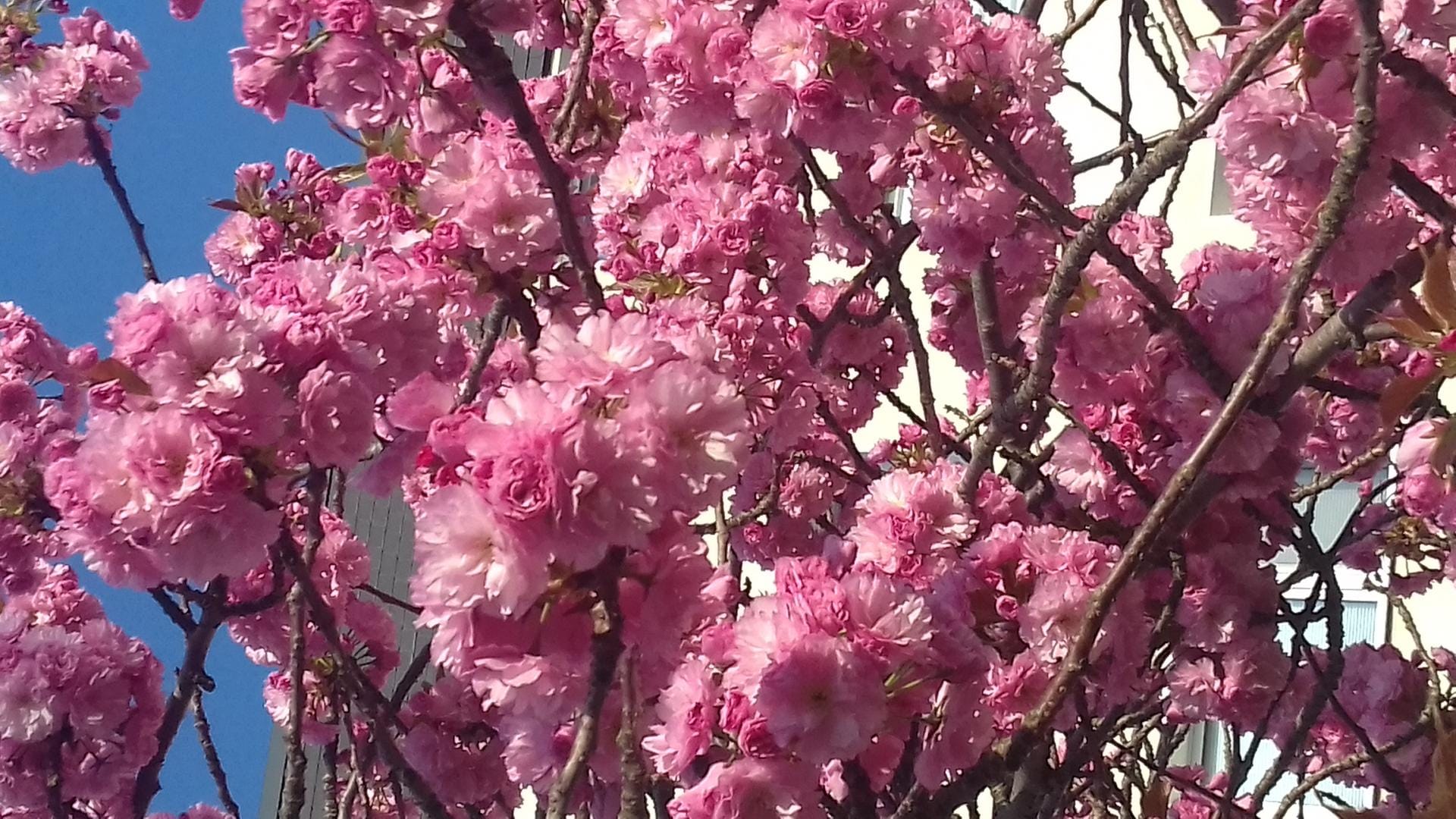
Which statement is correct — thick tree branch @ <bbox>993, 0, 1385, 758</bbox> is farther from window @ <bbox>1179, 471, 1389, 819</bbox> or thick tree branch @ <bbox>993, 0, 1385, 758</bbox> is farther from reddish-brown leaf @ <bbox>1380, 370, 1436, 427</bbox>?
window @ <bbox>1179, 471, 1389, 819</bbox>

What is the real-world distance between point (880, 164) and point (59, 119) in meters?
1.12

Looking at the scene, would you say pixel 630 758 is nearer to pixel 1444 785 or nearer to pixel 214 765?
pixel 1444 785

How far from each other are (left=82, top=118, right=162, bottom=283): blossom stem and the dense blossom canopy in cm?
2

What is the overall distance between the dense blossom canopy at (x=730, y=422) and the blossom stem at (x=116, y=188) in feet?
0.08

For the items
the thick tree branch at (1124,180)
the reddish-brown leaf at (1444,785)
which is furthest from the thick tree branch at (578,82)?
the reddish-brown leaf at (1444,785)

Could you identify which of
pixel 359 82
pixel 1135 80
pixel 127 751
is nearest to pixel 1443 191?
pixel 359 82

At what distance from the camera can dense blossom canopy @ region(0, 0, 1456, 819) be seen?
0.58m

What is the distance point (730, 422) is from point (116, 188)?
1120 millimetres

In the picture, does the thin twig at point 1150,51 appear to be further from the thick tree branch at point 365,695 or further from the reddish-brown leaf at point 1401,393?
the thick tree branch at point 365,695

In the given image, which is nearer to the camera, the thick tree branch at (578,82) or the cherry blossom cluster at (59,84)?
the thick tree branch at (578,82)

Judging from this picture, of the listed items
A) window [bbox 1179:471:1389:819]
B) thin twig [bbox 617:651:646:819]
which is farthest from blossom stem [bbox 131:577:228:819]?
window [bbox 1179:471:1389:819]

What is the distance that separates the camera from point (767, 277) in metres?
1.02

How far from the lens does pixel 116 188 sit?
1343mm

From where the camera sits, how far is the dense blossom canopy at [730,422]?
0.58 meters
